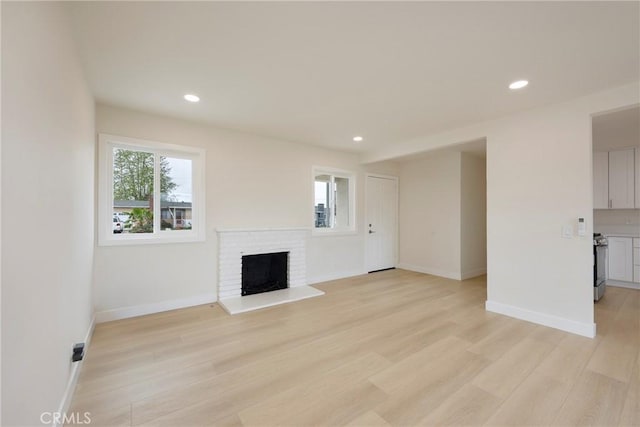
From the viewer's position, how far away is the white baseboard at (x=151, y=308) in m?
3.15

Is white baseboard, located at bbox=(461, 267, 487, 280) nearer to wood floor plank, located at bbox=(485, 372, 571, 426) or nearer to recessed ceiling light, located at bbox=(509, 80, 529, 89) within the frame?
wood floor plank, located at bbox=(485, 372, 571, 426)

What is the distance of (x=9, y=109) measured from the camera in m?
0.99

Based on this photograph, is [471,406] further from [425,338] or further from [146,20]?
[146,20]

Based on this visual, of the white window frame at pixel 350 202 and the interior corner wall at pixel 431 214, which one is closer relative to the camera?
the white window frame at pixel 350 202

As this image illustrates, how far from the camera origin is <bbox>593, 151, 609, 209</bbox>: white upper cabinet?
4957 millimetres

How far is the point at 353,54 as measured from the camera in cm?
214

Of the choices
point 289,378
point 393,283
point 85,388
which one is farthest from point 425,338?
point 85,388

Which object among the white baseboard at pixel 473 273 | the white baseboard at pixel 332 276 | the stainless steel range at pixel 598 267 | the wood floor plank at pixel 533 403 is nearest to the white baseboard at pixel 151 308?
the white baseboard at pixel 332 276

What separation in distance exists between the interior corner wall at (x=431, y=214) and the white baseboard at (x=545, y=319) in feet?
5.66

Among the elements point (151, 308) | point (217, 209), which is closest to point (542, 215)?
point (217, 209)

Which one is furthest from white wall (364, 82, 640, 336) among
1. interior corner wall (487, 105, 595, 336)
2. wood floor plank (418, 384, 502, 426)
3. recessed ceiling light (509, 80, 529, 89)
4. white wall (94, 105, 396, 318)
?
white wall (94, 105, 396, 318)

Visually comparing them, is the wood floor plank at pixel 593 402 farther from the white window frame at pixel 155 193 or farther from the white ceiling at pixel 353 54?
the white window frame at pixel 155 193

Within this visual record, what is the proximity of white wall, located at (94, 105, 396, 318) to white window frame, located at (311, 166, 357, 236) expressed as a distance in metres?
0.08

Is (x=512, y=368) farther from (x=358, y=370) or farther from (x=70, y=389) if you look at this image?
(x=70, y=389)
